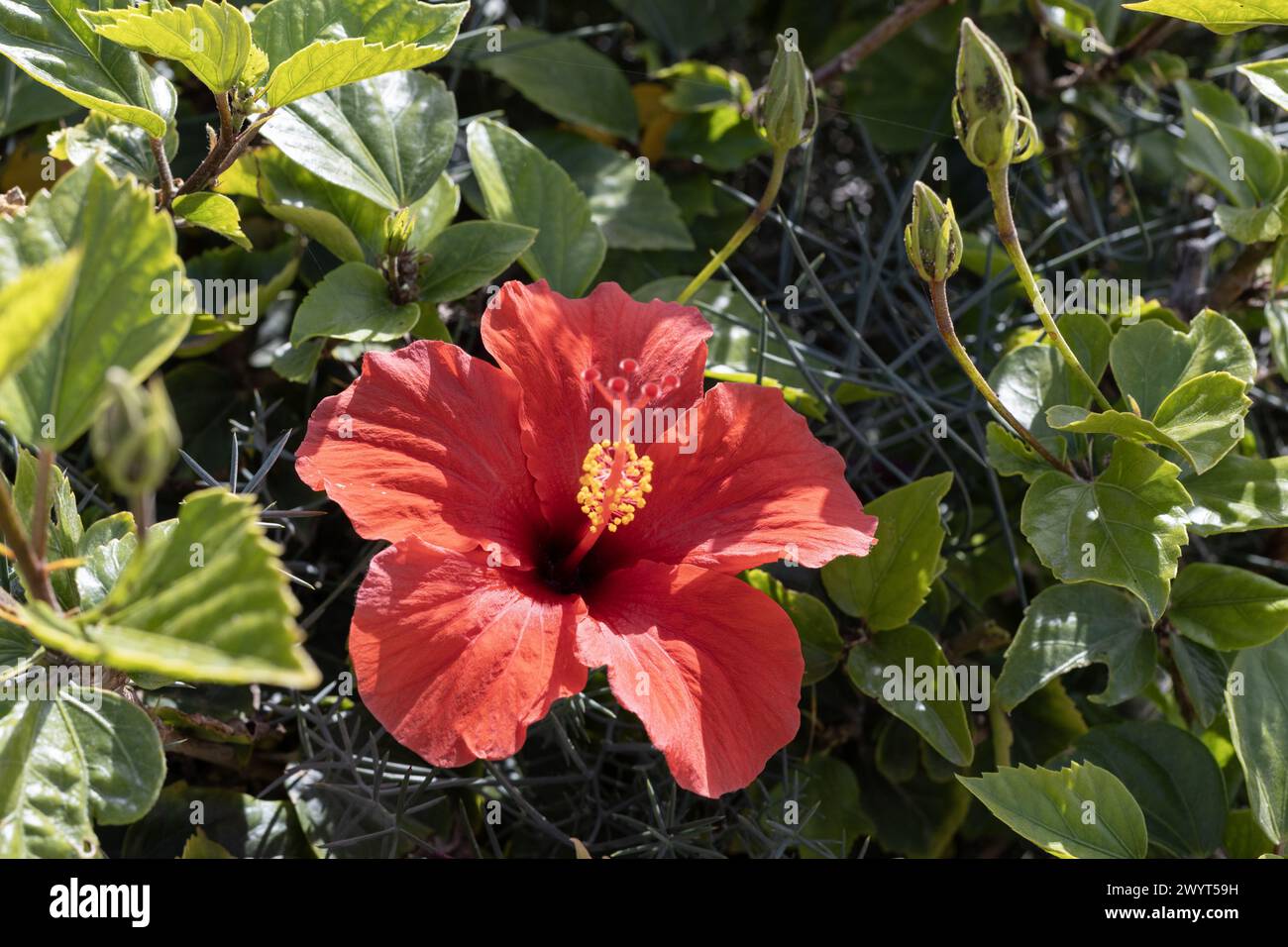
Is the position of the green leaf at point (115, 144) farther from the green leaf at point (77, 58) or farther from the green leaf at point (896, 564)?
the green leaf at point (896, 564)

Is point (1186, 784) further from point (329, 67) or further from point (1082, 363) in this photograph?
point (329, 67)

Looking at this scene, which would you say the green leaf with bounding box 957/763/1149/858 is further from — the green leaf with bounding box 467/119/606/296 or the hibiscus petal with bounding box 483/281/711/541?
the green leaf with bounding box 467/119/606/296

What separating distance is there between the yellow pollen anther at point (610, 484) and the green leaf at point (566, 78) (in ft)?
1.97

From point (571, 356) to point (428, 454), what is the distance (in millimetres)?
161

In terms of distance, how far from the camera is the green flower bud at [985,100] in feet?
3.01

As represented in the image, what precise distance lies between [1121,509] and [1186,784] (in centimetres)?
30

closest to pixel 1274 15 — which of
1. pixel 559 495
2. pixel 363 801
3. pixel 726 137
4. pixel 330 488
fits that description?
pixel 726 137

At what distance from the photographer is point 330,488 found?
3.03ft

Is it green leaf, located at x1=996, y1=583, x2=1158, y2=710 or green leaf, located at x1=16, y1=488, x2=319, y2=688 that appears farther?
green leaf, located at x1=996, y1=583, x2=1158, y2=710

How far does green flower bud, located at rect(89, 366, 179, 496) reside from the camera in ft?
1.93

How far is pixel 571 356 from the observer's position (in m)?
1.06

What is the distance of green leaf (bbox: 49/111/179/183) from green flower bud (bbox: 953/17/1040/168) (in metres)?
0.71

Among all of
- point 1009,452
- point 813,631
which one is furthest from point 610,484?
point 1009,452

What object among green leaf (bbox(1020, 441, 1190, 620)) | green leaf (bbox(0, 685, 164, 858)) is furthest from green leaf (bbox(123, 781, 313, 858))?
green leaf (bbox(1020, 441, 1190, 620))
